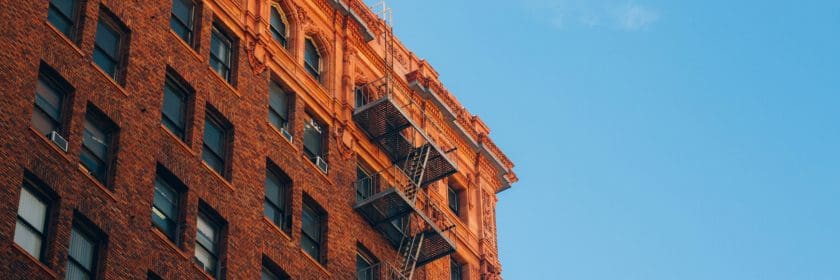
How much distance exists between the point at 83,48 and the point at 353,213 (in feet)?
41.0

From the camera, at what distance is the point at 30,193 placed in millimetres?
42719

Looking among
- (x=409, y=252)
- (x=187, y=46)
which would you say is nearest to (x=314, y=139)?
(x=409, y=252)

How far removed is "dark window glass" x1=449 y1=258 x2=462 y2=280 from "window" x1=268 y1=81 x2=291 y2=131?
9.64 metres

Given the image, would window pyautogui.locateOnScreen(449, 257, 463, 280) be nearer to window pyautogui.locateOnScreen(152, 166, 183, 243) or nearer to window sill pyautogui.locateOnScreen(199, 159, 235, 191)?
window sill pyautogui.locateOnScreen(199, 159, 235, 191)

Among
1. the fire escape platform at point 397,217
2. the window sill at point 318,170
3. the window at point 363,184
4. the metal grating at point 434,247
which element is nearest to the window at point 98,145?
the window sill at point 318,170

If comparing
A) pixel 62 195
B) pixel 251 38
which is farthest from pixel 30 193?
pixel 251 38

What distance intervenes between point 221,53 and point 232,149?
411 cm

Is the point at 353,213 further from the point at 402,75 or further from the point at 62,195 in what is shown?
the point at 62,195

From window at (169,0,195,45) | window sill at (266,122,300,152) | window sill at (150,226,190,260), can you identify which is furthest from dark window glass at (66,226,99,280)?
window sill at (266,122,300,152)

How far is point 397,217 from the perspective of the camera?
58188mm

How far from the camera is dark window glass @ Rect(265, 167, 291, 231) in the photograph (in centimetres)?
5266

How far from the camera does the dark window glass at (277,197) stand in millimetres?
52656

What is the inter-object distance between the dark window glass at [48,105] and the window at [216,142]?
592 cm

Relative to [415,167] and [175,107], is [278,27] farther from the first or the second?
[175,107]
